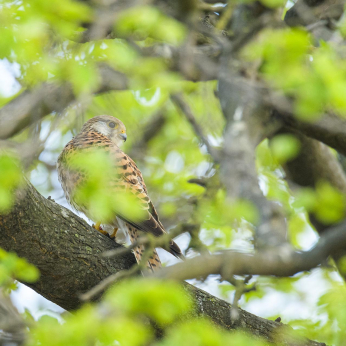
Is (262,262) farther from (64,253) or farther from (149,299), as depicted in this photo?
(64,253)

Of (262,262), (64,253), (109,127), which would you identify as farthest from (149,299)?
(109,127)

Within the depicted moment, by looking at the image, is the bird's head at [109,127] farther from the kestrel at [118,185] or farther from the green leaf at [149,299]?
the green leaf at [149,299]

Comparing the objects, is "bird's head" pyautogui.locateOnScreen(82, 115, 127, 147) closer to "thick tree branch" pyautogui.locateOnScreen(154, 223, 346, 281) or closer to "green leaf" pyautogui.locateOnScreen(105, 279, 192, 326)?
"thick tree branch" pyautogui.locateOnScreen(154, 223, 346, 281)

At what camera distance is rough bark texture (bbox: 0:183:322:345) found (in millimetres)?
2670

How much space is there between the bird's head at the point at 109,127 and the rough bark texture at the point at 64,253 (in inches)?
96.5

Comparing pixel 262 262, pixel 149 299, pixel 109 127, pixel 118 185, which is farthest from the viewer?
pixel 109 127

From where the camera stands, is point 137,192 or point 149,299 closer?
point 149,299

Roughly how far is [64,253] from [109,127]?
2.89 meters

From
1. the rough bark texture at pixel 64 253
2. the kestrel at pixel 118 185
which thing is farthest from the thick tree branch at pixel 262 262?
the kestrel at pixel 118 185

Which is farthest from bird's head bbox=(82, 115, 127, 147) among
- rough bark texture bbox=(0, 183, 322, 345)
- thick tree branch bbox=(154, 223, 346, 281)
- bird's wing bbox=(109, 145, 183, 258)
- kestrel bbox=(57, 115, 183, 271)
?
thick tree branch bbox=(154, 223, 346, 281)

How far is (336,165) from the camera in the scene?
573 centimetres

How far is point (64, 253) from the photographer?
2828 mm

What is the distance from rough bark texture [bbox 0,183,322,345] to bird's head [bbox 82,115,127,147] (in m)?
2.45

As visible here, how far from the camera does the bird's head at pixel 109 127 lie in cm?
552
